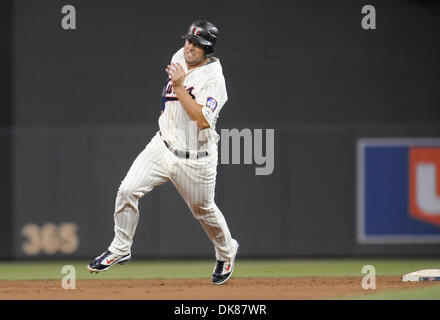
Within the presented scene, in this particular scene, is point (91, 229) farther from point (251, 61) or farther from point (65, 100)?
point (251, 61)

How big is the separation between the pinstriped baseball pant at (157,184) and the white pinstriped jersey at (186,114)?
98mm

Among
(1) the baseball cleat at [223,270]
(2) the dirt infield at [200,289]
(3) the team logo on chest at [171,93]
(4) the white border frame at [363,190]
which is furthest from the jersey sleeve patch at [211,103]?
(4) the white border frame at [363,190]

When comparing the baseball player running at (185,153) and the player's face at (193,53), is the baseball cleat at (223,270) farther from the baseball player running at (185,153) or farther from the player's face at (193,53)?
the player's face at (193,53)

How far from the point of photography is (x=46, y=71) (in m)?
8.70

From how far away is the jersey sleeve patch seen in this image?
17.4 ft

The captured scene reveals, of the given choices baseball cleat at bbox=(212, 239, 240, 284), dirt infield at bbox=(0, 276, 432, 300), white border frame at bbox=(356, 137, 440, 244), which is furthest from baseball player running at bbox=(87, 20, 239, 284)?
white border frame at bbox=(356, 137, 440, 244)

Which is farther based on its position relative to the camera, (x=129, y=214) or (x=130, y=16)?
(x=130, y=16)

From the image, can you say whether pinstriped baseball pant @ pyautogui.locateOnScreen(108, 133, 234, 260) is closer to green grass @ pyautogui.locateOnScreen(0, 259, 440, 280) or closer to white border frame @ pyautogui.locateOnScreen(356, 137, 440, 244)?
green grass @ pyautogui.locateOnScreen(0, 259, 440, 280)

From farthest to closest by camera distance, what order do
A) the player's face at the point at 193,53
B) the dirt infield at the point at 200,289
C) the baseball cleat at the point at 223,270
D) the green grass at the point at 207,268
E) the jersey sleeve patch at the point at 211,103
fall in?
the green grass at the point at 207,268
the baseball cleat at the point at 223,270
the player's face at the point at 193,53
the jersey sleeve patch at the point at 211,103
the dirt infield at the point at 200,289

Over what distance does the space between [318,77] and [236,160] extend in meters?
1.38

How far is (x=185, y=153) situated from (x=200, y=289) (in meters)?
0.92

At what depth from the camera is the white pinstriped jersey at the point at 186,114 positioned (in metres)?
5.40

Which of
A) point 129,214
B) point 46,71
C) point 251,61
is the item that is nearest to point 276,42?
point 251,61

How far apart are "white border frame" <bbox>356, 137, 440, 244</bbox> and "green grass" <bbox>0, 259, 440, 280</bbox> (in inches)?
10.7
